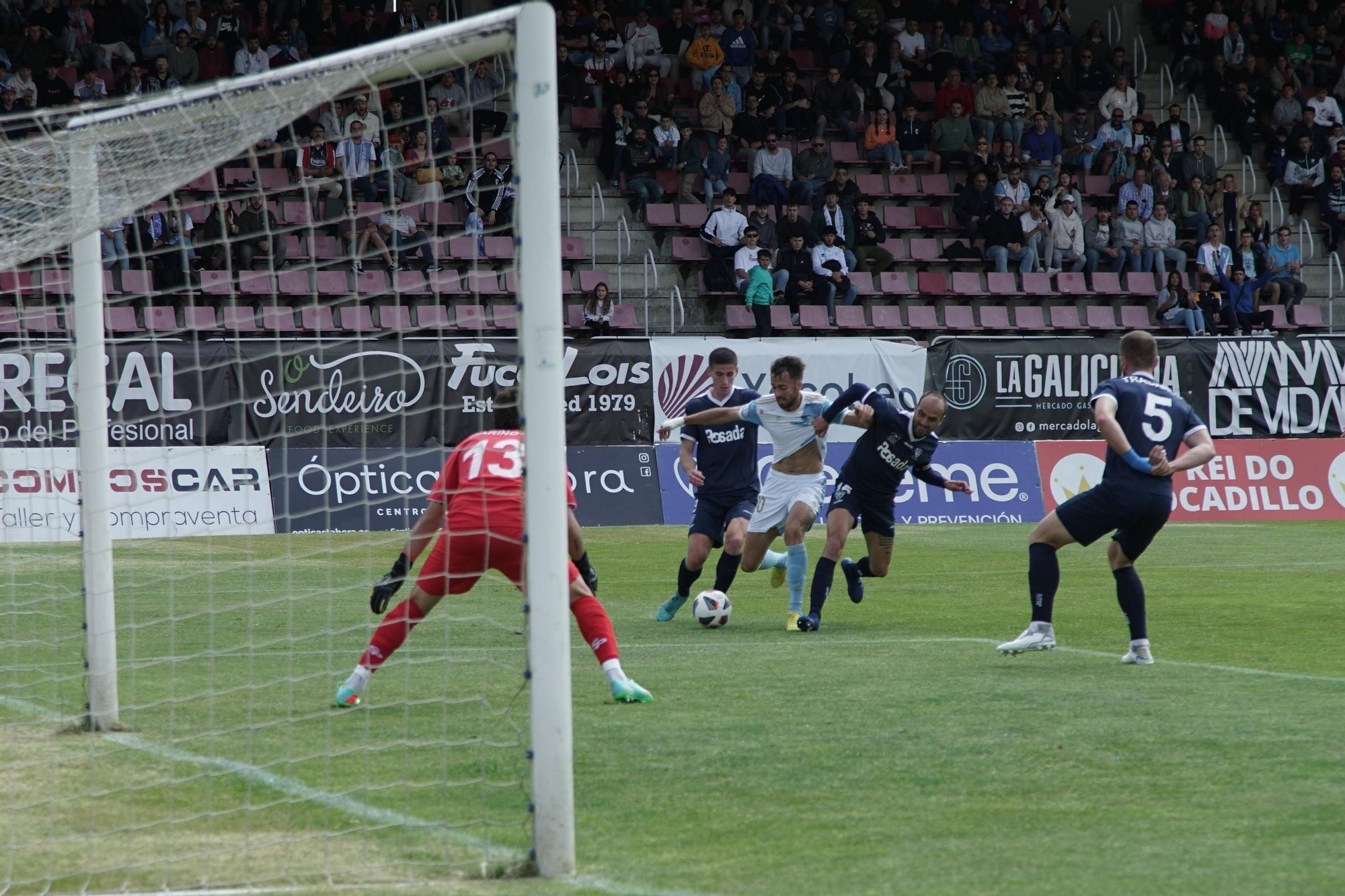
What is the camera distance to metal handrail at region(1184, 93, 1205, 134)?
31.5 meters

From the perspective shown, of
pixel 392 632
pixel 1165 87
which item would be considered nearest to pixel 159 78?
pixel 392 632

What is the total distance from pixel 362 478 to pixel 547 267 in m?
16.2

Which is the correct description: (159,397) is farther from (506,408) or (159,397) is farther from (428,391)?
(506,408)

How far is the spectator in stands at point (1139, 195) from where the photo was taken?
28.5 metres

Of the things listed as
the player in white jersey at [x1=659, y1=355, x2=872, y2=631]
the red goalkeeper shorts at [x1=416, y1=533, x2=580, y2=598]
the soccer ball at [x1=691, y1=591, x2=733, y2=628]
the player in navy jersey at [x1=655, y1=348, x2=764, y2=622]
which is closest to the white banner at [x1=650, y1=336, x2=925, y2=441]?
the player in navy jersey at [x1=655, y1=348, x2=764, y2=622]

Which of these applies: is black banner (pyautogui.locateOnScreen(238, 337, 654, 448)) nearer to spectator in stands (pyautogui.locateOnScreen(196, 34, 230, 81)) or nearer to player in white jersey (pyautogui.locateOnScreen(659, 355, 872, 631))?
spectator in stands (pyautogui.locateOnScreen(196, 34, 230, 81))

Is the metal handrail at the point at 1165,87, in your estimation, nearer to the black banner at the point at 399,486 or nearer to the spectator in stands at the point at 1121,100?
the spectator in stands at the point at 1121,100

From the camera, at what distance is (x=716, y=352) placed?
1206cm

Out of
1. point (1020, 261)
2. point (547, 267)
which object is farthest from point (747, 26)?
point (547, 267)

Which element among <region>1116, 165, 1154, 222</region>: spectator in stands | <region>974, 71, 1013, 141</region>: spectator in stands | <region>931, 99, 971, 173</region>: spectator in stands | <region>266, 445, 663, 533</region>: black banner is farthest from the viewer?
<region>974, 71, 1013, 141</region>: spectator in stands

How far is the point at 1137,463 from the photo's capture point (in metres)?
9.16

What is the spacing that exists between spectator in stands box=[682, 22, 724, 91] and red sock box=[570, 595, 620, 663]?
21766mm

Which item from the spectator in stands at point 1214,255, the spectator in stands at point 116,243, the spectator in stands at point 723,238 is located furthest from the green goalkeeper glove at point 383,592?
the spectator in stands at point 1214,255

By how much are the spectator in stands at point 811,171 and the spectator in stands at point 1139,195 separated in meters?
5.39
